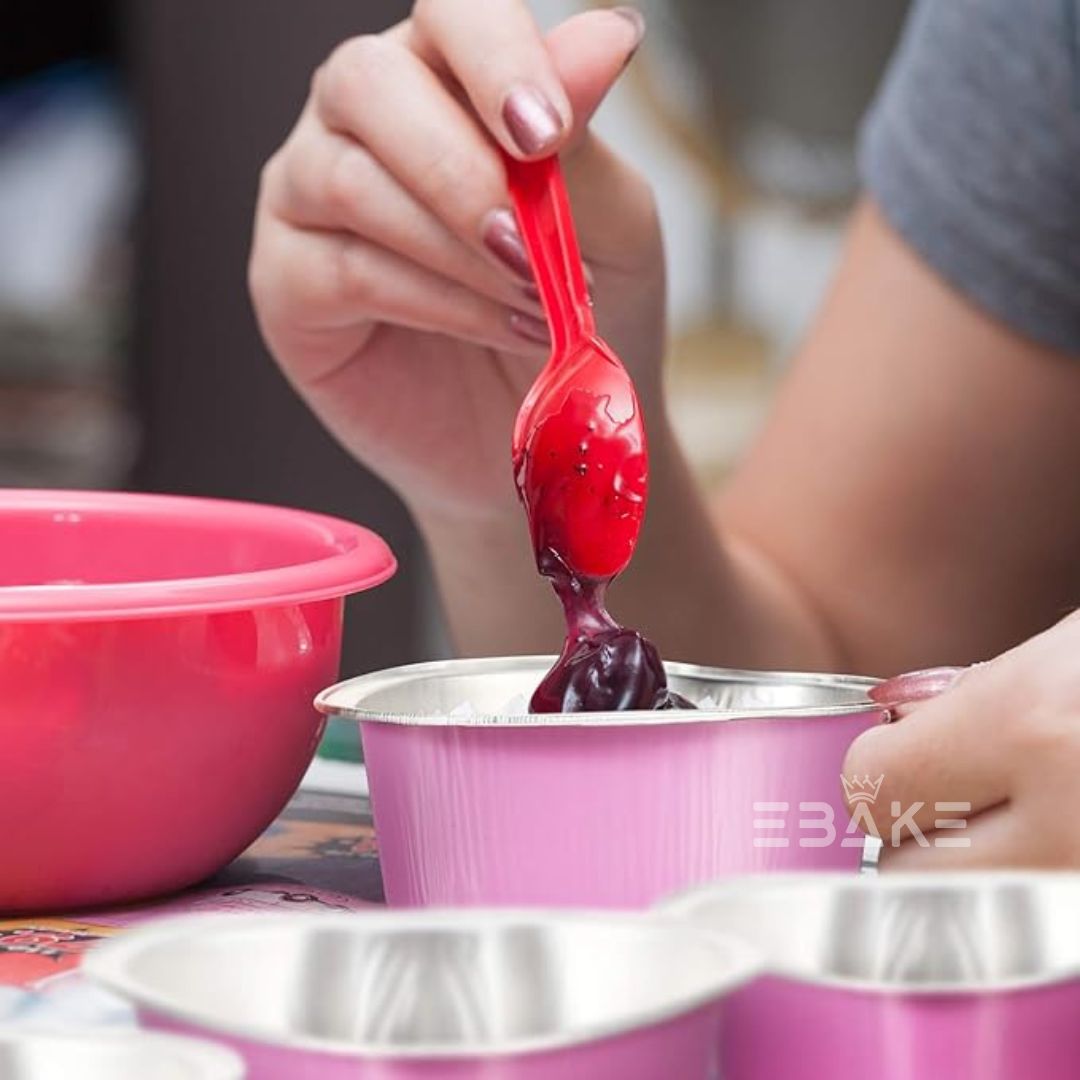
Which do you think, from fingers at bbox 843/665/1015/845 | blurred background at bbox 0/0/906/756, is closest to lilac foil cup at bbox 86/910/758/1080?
fingers at bbox 843/665/1015/845

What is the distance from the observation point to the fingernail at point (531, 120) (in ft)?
2.12

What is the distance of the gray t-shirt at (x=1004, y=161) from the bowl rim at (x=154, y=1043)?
0.90 m

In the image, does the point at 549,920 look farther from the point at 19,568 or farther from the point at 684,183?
the point at 684,183

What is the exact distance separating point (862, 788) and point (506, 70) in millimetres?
360

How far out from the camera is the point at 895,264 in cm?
113

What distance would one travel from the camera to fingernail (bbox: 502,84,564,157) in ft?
2.12

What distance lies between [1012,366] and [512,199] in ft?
1.68

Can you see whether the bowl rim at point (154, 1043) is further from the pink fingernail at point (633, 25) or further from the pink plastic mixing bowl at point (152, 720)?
the pink fingernail at point (633, 25)

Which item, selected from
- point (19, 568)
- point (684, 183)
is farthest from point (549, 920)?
point (684, 183)

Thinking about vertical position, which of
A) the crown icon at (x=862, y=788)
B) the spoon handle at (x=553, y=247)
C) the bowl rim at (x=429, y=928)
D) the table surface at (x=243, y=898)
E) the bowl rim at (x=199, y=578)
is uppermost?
the spoon handle at (x=553, y=247)

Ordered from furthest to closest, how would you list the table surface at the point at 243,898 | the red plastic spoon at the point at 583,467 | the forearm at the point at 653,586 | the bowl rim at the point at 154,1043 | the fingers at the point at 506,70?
1. the forearm at the point at 653,586
2. the fingers at the point at 506,70
3. the red plastic spoon at the point at 583,467
4. the table surface at the point at 243,898
5. the bowl rim at the point at 154,1043

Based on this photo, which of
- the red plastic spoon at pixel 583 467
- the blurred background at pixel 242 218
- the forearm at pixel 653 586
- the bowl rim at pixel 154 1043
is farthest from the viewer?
the blurred background at pixel 242 218

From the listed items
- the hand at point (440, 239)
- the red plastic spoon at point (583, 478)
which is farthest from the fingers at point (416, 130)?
the red plastic spoon at point (583, 478)

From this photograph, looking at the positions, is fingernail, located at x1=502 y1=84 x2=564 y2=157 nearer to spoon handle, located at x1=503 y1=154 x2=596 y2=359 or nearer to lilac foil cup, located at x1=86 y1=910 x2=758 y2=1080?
spoon handle, located at x1=503 y1=154 x2=596 y2=359
